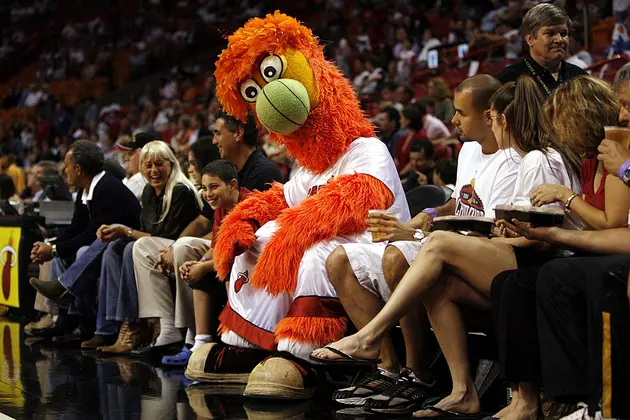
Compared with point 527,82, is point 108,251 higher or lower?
lower

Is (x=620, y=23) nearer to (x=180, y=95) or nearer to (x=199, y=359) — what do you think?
(x=199, y=359)

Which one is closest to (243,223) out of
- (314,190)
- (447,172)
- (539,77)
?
(314,190)

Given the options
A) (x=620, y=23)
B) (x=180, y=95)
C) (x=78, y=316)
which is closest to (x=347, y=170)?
(x=78, y=316)

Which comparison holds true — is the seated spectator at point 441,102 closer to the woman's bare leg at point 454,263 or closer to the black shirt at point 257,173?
the black shirt at point 257,173

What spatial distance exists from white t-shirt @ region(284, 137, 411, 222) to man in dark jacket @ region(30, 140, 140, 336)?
5.89 ft

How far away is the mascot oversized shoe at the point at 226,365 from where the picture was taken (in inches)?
160

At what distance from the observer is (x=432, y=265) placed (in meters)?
3.08

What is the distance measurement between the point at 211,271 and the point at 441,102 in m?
5.09

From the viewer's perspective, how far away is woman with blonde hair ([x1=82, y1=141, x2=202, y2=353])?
5188mm

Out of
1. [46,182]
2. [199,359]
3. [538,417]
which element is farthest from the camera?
[46,182]

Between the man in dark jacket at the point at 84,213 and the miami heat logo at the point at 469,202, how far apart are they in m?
2.53

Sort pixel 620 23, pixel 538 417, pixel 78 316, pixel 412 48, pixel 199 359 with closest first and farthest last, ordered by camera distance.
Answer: pixel 538 417 < pixel 199 359 < pixel 78 316 < pixel 620 23 < pixel 412 48

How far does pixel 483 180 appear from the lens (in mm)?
3451

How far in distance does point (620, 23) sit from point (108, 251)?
17.6ft
